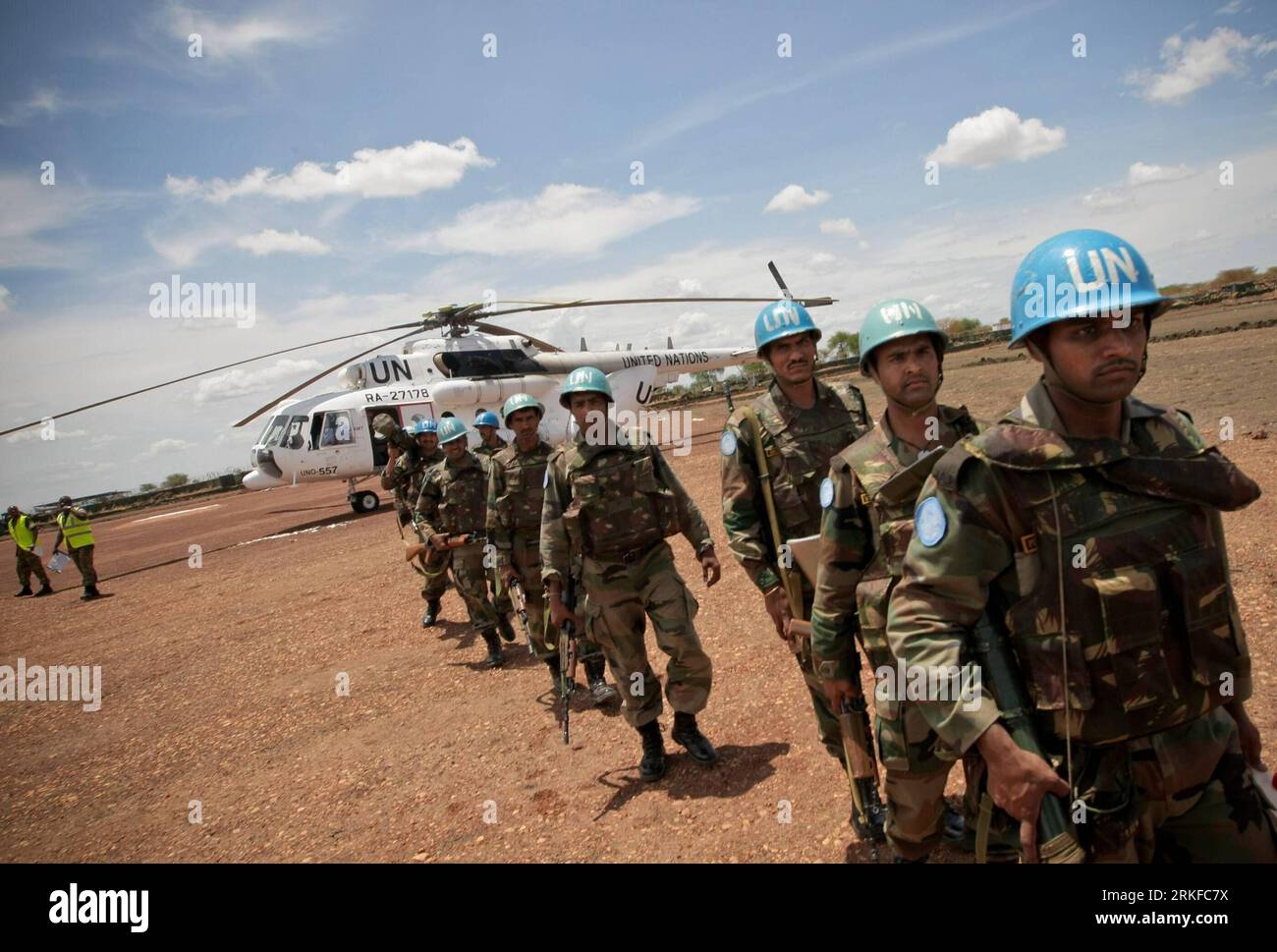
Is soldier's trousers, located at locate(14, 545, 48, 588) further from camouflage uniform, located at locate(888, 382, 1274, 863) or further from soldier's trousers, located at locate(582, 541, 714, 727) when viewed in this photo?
camouflage uniform, located at locate(888, 382, 1274, 863)

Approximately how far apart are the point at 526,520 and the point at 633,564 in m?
1.94

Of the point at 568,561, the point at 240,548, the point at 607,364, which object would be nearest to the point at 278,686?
the point at 568,561

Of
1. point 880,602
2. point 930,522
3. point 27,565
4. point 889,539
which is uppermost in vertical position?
point 930,522

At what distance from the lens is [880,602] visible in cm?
267

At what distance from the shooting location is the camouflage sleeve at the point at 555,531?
479 cm

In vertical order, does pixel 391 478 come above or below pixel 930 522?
above

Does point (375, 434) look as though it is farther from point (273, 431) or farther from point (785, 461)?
point (785, 461)

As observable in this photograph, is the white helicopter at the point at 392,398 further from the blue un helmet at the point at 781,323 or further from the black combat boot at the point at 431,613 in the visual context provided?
the blue un helmet at the point at 781,323

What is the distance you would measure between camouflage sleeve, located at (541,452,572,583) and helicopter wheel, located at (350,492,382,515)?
16.2m

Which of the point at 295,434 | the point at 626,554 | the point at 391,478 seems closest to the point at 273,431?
the point at 295,434

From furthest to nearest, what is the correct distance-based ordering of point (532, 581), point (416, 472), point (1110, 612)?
point (416, 472) < point (532, 581) < point (1110, 612)

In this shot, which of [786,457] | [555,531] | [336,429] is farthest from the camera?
[336,429]

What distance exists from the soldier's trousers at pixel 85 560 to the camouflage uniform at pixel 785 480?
14.8 m
